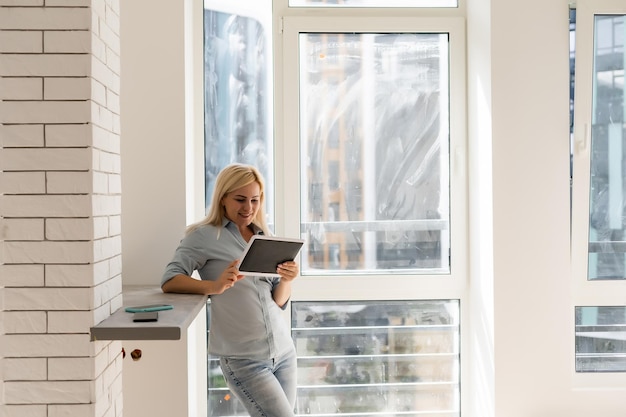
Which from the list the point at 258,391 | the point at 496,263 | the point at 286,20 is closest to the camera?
the point at 258,391

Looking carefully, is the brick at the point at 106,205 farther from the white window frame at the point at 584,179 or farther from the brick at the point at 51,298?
the white window frame at the point at 584,179

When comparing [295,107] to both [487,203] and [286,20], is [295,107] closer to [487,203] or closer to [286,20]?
[286,20]

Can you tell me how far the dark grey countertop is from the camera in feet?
5.78

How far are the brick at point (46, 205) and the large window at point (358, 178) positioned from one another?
1561 millimetres

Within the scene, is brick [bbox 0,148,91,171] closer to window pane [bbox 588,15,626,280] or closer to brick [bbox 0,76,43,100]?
brick [bbox 0,76,43,100]

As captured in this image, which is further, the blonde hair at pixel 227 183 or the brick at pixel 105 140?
the blonde hair at pixel 227 183

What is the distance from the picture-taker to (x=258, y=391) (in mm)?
2564

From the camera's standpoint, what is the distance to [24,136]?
1771 mm

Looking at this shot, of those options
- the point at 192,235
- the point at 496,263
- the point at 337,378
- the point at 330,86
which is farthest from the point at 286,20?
the point at 337,378

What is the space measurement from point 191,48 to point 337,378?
1691 mm

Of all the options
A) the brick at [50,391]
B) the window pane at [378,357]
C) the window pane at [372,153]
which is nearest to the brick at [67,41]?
the brick at [50,391]

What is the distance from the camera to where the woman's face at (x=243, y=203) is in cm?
267

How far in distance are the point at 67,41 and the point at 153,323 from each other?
0.74m

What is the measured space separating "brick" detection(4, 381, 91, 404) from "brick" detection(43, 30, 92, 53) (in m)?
0.82
